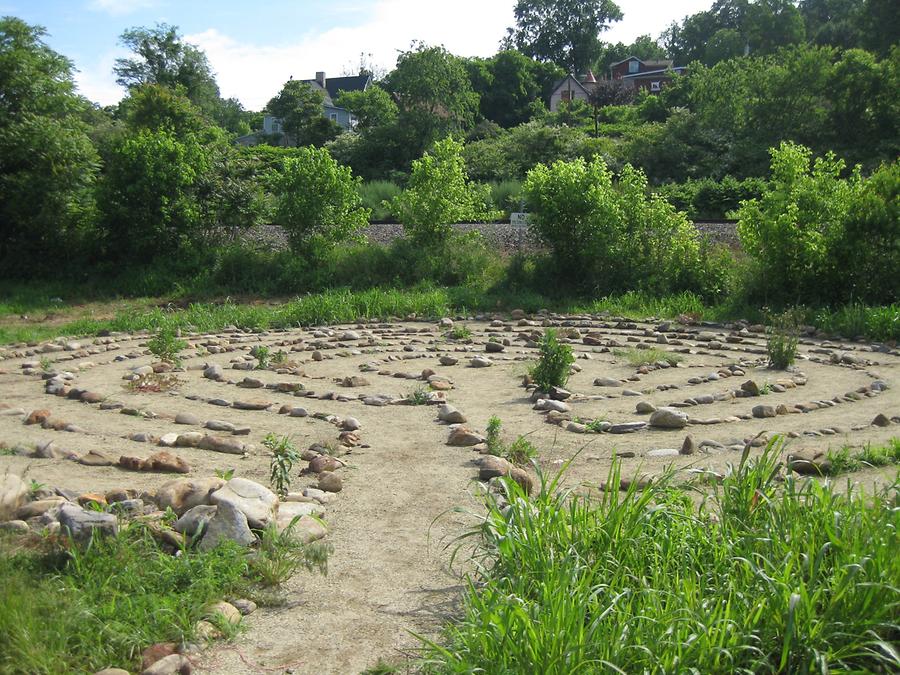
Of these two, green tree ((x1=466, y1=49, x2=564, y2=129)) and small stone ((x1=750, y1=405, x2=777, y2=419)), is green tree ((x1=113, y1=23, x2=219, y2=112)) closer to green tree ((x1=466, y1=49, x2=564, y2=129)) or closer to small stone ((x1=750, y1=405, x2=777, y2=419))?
green tree ((x1=466, y1=49, x2=564, y2=129))

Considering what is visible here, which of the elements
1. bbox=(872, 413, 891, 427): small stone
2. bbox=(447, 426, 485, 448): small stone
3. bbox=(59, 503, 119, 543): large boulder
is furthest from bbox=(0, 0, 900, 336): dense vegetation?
bbox=(59, 503, 119, 543): large boulder

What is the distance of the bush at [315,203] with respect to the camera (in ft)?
54.6

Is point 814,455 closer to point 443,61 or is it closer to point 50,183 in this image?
point 50,183

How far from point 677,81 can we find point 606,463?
41150mm

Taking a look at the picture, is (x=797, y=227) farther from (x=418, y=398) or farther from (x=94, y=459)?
(x=94, y=459)

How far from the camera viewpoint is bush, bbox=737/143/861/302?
13000 mm

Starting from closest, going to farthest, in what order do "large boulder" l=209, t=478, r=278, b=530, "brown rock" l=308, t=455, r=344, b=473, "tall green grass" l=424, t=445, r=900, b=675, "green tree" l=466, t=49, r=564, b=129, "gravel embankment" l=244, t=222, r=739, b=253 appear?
"tall green grass" l=424, t=445, r=900, b=675, "large boulder" l=209, t=478, r=278, b=530, "brown rock" l=308, t=455, r=344, b=473, "gravel embankment" l=244, t=222, r=739, b=253, "green tree" l=466, t=49, r=564, b=129

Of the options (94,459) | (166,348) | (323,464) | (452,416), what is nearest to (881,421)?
(452,416)

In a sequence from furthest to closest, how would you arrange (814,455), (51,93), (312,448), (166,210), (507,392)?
(51,93)
(166,210)
(507,392)
(312,448)
(814,455)

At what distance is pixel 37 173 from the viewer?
1806 cm

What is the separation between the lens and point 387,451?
6527 millimetres

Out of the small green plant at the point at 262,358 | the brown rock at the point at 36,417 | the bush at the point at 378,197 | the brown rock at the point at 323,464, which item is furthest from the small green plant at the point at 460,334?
the bush at the point at 378,197

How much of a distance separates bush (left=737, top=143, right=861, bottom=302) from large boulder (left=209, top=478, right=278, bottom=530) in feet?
34.4

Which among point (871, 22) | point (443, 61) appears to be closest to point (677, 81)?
point (871, 22)
